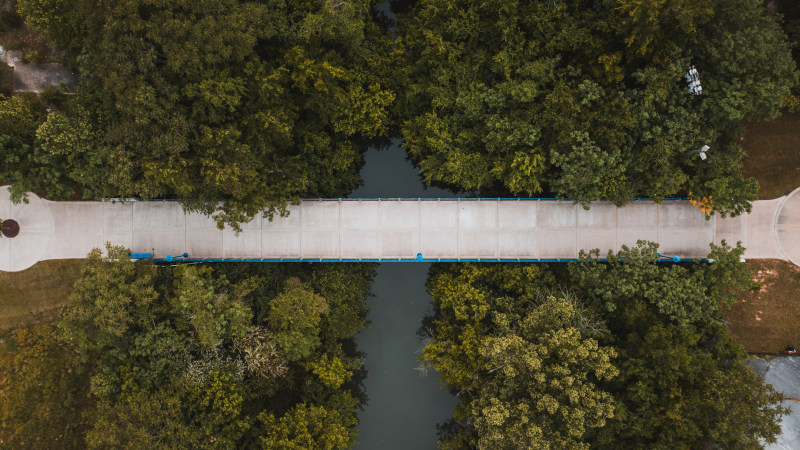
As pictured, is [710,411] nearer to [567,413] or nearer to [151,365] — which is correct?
[567,413]

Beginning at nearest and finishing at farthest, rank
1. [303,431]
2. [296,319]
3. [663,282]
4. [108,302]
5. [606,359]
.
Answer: [606,359]
[108,302]
[303,431]
[663,282]
[296,319]

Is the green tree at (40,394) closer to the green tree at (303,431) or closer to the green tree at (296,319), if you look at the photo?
the green tree at (303,431)

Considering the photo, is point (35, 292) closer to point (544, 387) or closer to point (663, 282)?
point (544, 387)

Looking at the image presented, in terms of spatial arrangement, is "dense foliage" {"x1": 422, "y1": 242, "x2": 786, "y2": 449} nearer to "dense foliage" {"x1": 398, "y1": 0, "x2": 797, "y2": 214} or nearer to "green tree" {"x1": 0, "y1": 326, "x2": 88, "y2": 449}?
"dense foliage" {"x1": 398, "y1": 0, "x2": 797, "y2": 214}

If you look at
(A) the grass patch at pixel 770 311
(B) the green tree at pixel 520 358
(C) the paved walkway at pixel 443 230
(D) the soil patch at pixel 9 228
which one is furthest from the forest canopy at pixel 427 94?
(A) the grass patch at pixel 770 311

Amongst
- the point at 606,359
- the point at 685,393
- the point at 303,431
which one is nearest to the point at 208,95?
the point at 303,431

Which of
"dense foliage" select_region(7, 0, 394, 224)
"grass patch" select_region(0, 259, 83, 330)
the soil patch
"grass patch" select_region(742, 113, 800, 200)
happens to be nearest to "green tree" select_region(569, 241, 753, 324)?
"grass patch" select_region(742, 113, 800, 200)
